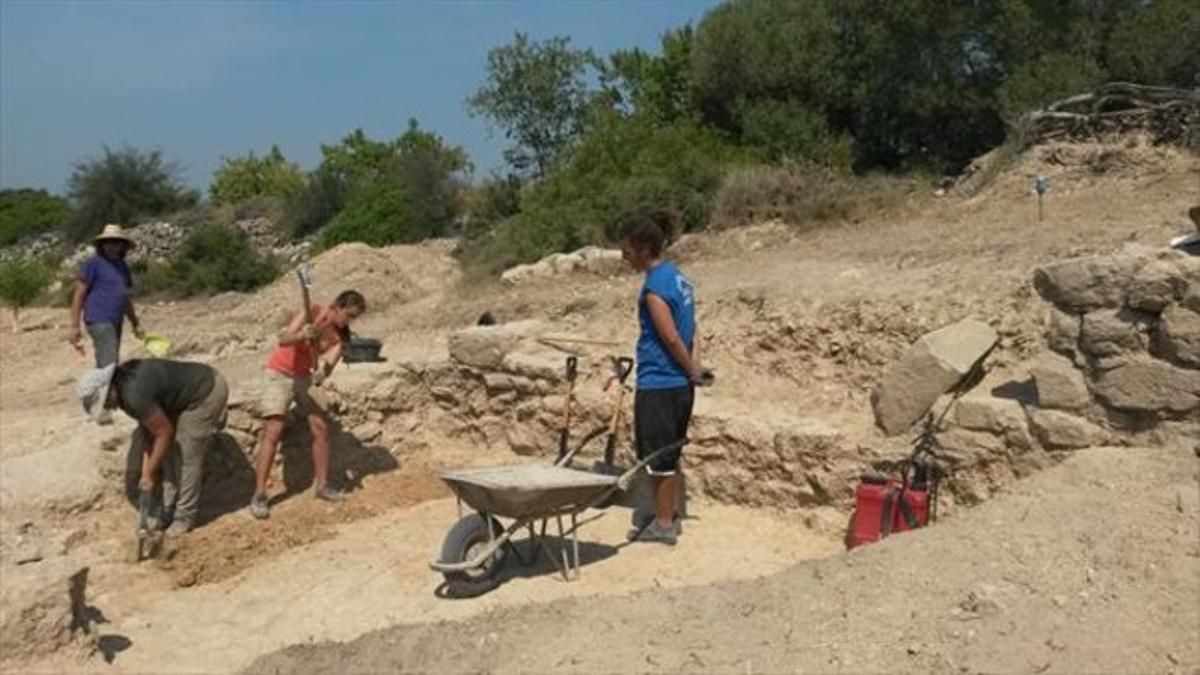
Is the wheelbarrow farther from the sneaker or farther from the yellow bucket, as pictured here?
the yellow bucket

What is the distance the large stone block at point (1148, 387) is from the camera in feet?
15.3

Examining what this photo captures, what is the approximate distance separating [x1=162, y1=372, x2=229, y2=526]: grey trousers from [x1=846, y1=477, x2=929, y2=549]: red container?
3770 mm

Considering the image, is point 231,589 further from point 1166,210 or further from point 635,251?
point 1166,210

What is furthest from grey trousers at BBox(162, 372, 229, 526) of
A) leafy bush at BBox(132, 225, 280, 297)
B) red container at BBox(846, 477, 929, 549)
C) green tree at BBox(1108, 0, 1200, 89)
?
leafy bush at BBox(132, 225, 280, 297)

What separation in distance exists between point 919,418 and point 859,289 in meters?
1.93

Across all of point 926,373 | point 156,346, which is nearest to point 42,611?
point 156,346

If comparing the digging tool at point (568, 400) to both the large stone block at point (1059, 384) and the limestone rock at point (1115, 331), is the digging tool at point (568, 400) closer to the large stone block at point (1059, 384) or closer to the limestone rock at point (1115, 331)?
the large stone block at point (1059, 384)

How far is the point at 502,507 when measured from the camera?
5059 millimetres

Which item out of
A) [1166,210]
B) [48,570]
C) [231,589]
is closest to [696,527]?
[231,589]

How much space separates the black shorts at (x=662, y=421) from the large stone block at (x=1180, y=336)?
2172 mm

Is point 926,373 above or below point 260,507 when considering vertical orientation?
above

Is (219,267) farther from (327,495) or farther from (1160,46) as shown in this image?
(1160,46)

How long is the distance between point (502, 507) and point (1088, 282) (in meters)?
2.86

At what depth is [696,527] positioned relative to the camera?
6234 mm
